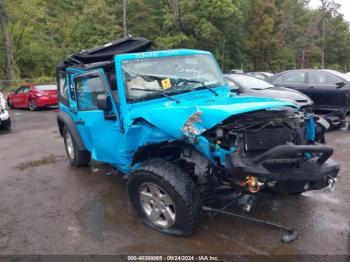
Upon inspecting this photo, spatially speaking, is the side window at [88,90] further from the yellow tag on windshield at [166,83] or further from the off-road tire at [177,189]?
the off-road tire at [177,189]

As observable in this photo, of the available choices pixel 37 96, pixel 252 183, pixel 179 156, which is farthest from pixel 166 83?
pixel 37 96

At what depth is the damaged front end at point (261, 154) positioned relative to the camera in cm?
318

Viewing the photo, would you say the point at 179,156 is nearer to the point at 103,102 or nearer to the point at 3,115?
the point at 103,102

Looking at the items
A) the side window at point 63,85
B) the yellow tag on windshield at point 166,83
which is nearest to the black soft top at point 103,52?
the side window at point 63,85

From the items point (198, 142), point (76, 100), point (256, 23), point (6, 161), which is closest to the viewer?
point (198, 142)

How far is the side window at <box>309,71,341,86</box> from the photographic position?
31.7 feet

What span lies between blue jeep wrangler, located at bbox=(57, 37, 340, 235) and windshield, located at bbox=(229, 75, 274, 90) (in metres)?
4.17

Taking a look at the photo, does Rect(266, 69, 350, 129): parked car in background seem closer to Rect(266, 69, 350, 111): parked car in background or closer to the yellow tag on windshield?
Rect(266, 69, 350, 111): parked car in background

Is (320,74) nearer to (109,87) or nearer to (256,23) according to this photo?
(109,87)

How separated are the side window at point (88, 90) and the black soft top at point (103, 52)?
26 centimetres

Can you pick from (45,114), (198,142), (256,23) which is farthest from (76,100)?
(256,23)

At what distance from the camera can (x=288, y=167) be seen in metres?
3.36

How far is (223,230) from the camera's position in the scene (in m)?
3.89

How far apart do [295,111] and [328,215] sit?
55.7 inches
